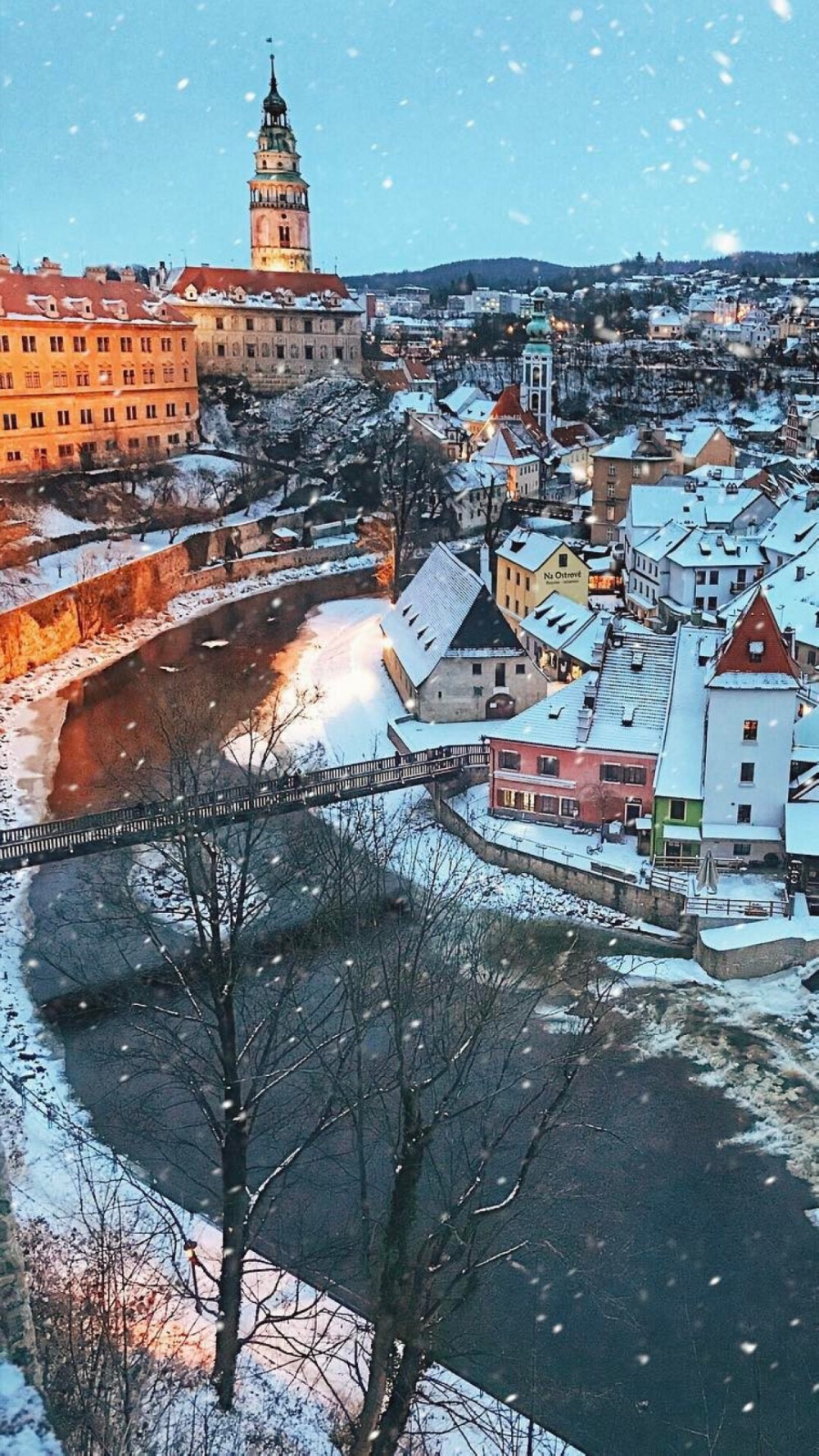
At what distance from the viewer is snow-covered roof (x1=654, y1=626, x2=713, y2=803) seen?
23266 millimetres

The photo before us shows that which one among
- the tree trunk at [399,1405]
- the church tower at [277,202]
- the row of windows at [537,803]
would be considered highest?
the church tower at [277,202]

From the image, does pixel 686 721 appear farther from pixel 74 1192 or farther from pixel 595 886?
pixel 74 1192

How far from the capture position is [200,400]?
61.7m

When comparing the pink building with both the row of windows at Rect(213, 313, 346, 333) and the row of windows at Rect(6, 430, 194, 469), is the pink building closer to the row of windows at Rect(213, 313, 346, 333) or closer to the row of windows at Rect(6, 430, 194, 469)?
the row of windows at Rect(6, 430, 194, 469)

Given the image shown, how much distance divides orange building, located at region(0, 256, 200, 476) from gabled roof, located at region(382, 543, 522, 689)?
815 inches

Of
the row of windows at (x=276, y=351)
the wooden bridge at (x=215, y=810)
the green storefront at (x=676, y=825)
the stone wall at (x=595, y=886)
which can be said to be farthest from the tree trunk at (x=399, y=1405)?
the row of windows at (x=276, y=351)

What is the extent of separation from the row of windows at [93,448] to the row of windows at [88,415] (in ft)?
2.94

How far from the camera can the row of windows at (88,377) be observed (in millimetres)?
47312

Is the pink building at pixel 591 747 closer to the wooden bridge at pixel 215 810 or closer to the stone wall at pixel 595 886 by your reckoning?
the stone wall at pixel 595 886

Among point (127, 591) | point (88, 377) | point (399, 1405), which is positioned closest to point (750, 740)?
point (399, 1405)

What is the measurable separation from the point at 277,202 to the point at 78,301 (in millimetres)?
32467

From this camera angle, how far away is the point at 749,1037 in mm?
18984

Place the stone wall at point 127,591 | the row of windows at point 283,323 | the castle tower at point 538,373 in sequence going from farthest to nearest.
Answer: the castle tower at point 538,373 → the row of windows at point 283,323 → the stone wall at point 127,591

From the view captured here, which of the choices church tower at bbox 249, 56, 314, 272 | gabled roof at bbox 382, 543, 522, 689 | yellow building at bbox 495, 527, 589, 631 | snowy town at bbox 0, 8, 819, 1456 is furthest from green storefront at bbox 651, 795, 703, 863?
church tower at bbox 249, 56, 314, 272
